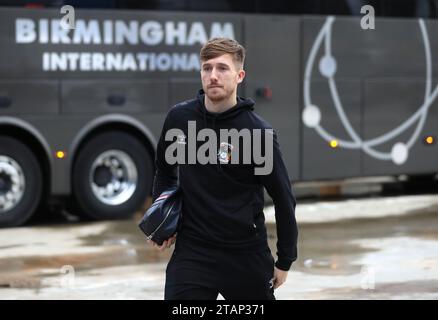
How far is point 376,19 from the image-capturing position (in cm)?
1593

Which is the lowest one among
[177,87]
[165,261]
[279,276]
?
[165,261]

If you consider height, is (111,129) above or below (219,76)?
below

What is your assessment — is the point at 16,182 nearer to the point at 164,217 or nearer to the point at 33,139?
the point at 33,139

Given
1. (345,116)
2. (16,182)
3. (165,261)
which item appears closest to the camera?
(165,261)

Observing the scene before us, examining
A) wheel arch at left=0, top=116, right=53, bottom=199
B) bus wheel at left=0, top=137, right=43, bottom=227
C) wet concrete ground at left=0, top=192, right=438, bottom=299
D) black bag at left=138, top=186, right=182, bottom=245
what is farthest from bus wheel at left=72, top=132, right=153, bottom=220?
black bag at left=138, top=186, right=182, bottom=245

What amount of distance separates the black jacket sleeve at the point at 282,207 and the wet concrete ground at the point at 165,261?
3687 millimetres

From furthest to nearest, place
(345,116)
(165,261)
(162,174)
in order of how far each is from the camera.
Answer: (345,116)
(165,261)
(162,174)

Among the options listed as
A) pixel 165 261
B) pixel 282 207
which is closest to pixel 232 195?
pixel 282 207

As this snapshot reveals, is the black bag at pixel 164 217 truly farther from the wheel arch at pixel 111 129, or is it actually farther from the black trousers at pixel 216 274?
the wheel arch at pixel 111 129

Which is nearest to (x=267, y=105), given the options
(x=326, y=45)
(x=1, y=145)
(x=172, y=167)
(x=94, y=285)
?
(x=326, y=45)

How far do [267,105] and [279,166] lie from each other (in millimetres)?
9806

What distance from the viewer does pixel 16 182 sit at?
13.3m

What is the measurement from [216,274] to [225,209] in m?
0.32

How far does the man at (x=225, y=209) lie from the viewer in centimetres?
529
